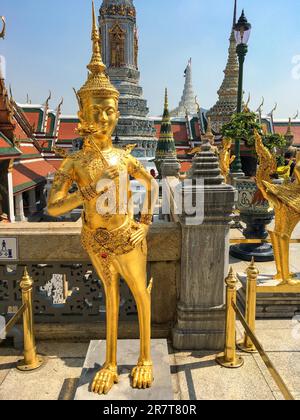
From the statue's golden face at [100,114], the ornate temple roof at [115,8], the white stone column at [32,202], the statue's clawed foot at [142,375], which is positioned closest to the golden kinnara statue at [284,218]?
the statue's clawed foot at [142,375]

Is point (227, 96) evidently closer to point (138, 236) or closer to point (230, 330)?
point (230, 330)

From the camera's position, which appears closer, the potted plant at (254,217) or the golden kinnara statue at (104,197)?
the golden kinnara statue at (104,197)

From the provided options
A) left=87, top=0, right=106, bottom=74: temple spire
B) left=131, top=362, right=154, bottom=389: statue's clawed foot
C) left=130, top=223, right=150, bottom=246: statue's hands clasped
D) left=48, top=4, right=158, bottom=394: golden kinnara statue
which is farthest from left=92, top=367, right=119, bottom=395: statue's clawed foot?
left=87, top=0, right=106, bottom=74: temple spire

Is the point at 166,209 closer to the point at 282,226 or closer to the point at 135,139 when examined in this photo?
the point at 282,226

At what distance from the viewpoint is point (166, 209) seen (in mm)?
6488

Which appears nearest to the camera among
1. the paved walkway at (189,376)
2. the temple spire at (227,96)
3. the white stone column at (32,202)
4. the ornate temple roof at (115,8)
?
the paved walkway at (189,376)

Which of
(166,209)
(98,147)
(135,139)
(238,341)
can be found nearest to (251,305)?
(238,341)

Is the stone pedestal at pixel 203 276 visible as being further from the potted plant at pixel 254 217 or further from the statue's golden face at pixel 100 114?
the potted plant at pixel 254 217

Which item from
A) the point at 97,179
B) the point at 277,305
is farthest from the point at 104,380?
the point at 277,305

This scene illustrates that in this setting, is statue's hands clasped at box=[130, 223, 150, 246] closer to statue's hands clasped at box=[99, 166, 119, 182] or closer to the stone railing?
statue's hands clasped at box=[99, 166, 119, 182]

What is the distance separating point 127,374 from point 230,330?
115cm

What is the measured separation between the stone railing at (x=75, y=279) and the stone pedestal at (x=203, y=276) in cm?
18

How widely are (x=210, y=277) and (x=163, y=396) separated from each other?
135cm

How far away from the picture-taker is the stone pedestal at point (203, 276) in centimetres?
361
